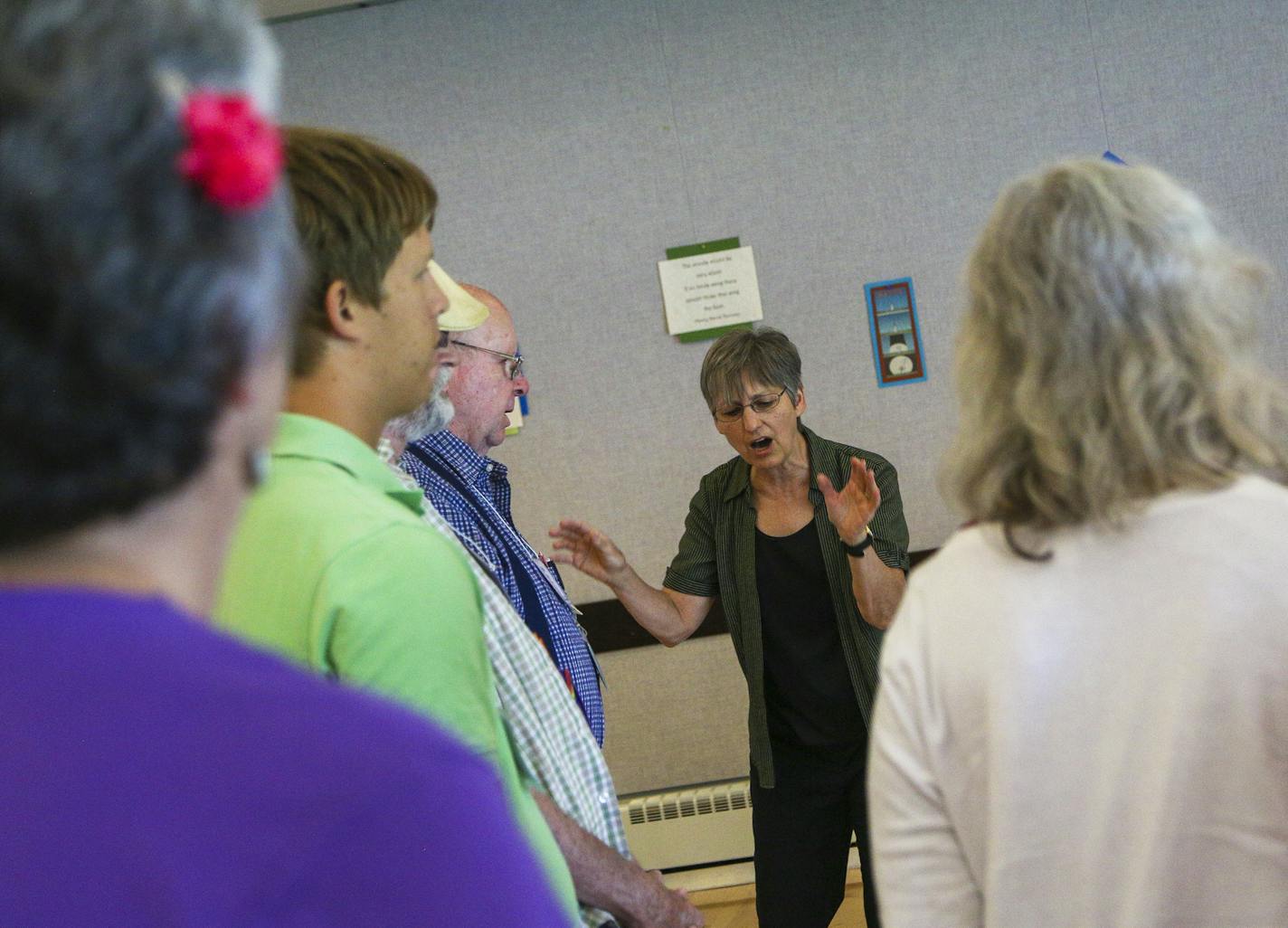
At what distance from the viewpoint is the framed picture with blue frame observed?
3906 mm

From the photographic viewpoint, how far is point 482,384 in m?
2.45

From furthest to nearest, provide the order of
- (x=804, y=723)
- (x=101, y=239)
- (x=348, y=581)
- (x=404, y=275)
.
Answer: (x=804, y=723) < (x=404, y=275) < (x=348, y=581) < (x=101, y=239)

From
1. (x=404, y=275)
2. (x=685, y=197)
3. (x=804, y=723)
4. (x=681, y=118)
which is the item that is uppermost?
(x=681, y=118)

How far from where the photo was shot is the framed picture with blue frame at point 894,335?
3.91 m

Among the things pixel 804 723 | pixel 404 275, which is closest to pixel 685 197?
pixel 804 723

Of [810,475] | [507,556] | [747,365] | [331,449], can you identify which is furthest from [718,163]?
[331,449]

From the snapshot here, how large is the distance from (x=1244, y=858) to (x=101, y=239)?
1102 mm

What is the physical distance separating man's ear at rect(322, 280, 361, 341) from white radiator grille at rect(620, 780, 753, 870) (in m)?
3.03

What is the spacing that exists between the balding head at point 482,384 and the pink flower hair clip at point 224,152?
190 cm

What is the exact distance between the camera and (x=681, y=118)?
393 cm

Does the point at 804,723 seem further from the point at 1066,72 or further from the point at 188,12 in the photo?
the point at 188,12

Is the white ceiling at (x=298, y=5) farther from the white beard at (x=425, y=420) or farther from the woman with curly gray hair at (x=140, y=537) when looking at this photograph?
the woman with curly gray hair at (x=140, y=537)

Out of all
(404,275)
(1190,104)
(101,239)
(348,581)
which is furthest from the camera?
(1190,104)

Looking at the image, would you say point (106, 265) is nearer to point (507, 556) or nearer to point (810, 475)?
point (507, 556)
